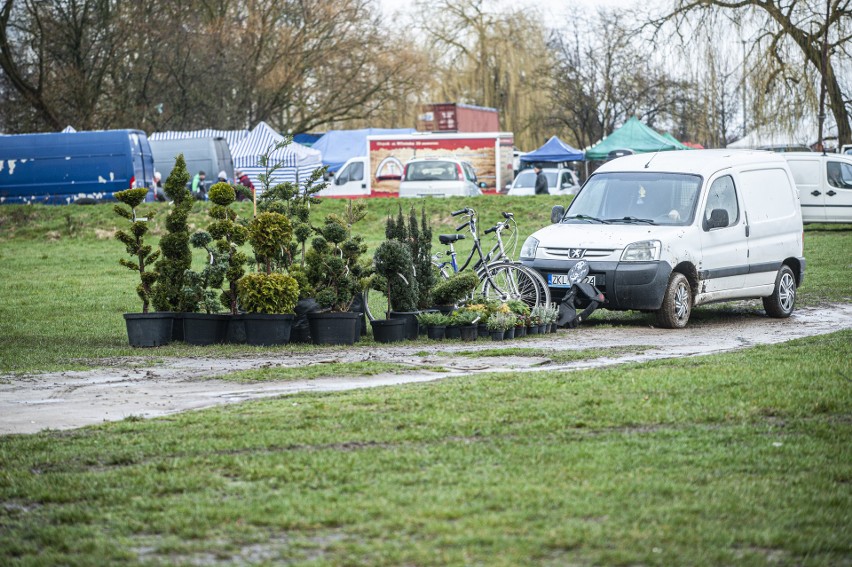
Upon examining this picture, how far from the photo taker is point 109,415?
8.93 meters

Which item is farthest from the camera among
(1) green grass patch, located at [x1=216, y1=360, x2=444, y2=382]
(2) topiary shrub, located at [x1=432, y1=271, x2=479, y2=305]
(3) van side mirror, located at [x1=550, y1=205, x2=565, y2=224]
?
(3) van side mirror, located at [x1=550, y1=205, x2=565, y2=224]

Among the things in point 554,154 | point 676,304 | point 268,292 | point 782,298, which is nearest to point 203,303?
point 268,292

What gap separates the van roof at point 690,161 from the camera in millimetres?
16078

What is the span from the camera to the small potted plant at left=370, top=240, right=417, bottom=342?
13.7 m

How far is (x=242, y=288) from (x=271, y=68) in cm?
A: 4327

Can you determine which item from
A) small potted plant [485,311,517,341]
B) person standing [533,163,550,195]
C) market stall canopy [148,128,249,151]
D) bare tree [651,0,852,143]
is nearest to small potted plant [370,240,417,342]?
small potted plant [485,311,517,341]

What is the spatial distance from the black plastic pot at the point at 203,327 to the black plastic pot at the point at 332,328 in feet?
3.30

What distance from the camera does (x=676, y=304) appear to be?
49.8 ft

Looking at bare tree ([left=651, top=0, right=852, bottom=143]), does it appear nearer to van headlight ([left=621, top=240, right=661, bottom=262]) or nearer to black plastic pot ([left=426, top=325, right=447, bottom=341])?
van headlight ([left=621, top=240, right=661, bottom=262])

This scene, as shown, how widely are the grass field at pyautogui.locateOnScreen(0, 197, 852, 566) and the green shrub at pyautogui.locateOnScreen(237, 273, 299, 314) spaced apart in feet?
7.86

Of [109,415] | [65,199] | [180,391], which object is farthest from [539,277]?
[65,199]

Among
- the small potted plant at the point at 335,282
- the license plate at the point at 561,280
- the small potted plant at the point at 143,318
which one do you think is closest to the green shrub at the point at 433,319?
the small potted plant at the point at 335,282

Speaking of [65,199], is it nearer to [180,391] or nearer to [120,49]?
[120,49]

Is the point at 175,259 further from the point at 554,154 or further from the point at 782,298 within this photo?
the point at 554,154
